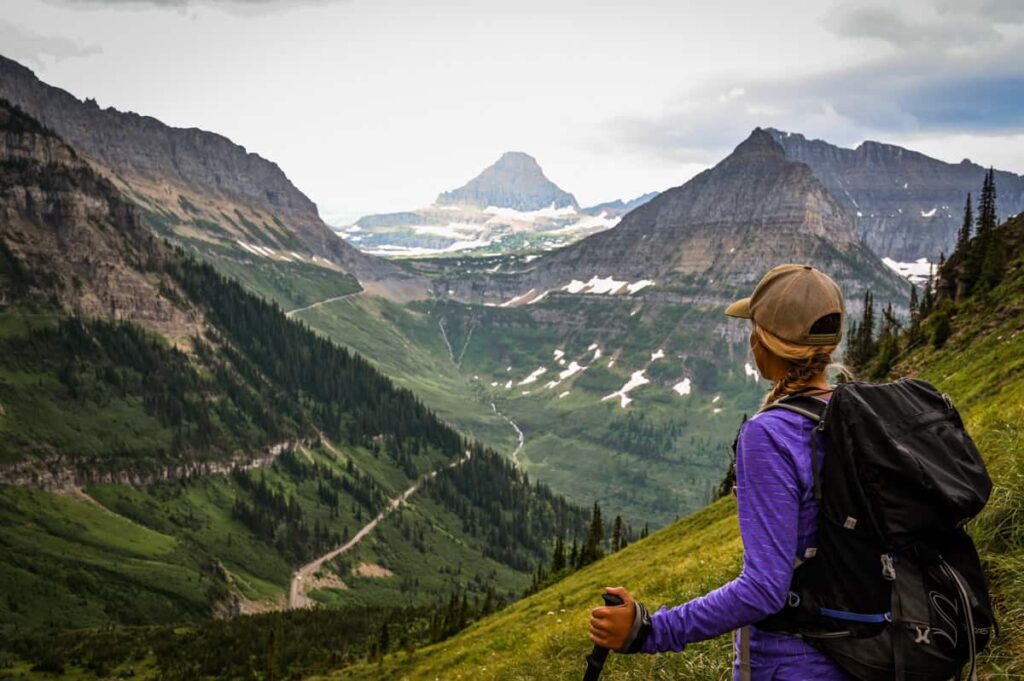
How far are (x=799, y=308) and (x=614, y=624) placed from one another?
A: 9.75 ft

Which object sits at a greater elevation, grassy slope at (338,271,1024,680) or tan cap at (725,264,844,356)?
tan cap at (725,264,844,356)

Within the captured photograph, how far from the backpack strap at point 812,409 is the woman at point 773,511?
5 cm

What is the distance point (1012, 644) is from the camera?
7.94 metres

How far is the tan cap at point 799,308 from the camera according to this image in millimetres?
5219

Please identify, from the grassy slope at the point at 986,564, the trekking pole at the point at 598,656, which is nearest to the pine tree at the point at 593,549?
the grassy slope at the point at 986,564

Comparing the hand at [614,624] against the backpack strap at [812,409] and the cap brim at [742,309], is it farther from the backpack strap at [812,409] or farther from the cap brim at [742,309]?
the cap brim at [742,309]

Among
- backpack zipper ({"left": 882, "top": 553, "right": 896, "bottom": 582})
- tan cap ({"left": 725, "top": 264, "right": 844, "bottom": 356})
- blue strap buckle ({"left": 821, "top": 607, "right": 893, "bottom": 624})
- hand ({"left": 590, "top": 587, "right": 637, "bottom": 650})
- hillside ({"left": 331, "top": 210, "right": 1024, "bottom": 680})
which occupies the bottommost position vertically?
hillside ({"left": 331, "top": 210, "right": 1024, "bottom": 680})

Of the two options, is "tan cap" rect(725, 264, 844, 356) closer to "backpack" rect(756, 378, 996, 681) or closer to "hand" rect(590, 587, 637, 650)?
"backpack" rect(756, 378, 996, 681)

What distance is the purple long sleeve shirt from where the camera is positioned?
15.8 feet

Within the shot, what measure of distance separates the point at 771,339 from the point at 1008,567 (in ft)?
21.5

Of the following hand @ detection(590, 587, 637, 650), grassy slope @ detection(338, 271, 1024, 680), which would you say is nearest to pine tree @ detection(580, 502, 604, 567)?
grassy slope @ detection(338, 271, 1024, 680)

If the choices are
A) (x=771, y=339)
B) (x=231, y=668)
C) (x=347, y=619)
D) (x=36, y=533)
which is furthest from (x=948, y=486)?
(x=36, y=533)

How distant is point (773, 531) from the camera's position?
4.85 metres

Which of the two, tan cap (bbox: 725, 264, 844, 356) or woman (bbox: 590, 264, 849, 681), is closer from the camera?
woman (bbox: 590, 264, 849, 681)
